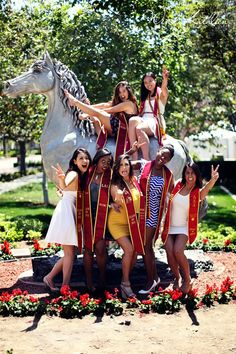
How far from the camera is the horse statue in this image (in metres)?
8.18

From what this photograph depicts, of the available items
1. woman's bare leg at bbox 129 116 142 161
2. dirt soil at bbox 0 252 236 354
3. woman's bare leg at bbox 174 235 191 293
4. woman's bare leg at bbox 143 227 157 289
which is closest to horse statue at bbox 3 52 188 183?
woman's bare leg at bbox 129 116 142 161

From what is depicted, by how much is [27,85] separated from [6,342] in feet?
12.8

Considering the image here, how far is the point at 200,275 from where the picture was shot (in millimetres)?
8266

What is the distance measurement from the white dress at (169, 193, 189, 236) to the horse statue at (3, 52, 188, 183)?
1.36m

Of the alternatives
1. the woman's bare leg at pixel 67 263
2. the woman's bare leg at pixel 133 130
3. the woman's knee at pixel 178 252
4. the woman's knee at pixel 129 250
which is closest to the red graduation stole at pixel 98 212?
the woman's bare leg at pixel 67 263

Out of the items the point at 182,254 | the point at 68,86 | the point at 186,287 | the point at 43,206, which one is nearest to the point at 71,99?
the point at 68,86

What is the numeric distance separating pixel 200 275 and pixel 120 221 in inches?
74.6

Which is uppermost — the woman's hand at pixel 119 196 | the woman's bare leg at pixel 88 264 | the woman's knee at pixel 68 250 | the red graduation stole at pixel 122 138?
the red graduation stole at pixel 122 138

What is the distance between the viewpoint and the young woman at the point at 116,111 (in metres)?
7.65

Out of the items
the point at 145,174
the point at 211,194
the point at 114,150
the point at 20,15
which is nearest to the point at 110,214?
the point at 145,174

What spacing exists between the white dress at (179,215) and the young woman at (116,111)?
128 centimetres

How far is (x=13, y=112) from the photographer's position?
17.3 meters

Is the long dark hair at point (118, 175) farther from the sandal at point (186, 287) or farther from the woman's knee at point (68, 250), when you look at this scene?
the sandal at point (186, 287)

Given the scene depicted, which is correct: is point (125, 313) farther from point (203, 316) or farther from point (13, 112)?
point (13, 112)
